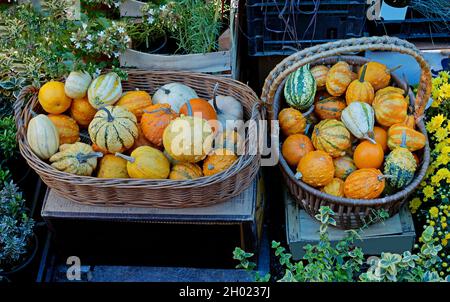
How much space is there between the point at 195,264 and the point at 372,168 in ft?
3.17

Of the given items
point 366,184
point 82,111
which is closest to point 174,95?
point 82,111

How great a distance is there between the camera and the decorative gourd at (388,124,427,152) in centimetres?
247

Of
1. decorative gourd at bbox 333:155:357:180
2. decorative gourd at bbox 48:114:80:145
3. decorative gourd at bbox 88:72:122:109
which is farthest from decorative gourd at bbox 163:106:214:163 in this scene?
decorative gourd at bbox 333:155:357:180

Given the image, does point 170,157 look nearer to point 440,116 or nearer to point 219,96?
point 219,96

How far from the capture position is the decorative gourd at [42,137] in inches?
91.6

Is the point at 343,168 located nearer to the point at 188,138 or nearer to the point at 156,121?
the point at 188,138

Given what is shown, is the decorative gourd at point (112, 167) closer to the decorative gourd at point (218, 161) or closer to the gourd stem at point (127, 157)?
the gourd stem at point (127, 157)

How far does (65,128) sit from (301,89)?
114 cm

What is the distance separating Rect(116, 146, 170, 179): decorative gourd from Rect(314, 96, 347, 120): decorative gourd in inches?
33.7

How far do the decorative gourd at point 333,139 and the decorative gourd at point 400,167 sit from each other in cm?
21

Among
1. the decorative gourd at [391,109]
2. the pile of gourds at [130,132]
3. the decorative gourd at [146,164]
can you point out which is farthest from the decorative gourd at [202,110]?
the decorative gourd at [391,109]

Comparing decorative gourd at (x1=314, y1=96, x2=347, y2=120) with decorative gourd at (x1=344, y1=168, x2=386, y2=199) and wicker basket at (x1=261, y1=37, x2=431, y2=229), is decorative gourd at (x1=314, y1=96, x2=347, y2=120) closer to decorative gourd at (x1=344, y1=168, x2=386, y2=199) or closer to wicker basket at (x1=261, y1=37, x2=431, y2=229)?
wicker basket at (x1=261, y1=37, x2=431, y2=229)

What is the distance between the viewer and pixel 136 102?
2551 millimetres

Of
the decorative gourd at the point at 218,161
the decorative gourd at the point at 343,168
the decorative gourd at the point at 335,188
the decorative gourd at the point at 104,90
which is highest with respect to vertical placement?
the decorative gourd at the point at 104,90
